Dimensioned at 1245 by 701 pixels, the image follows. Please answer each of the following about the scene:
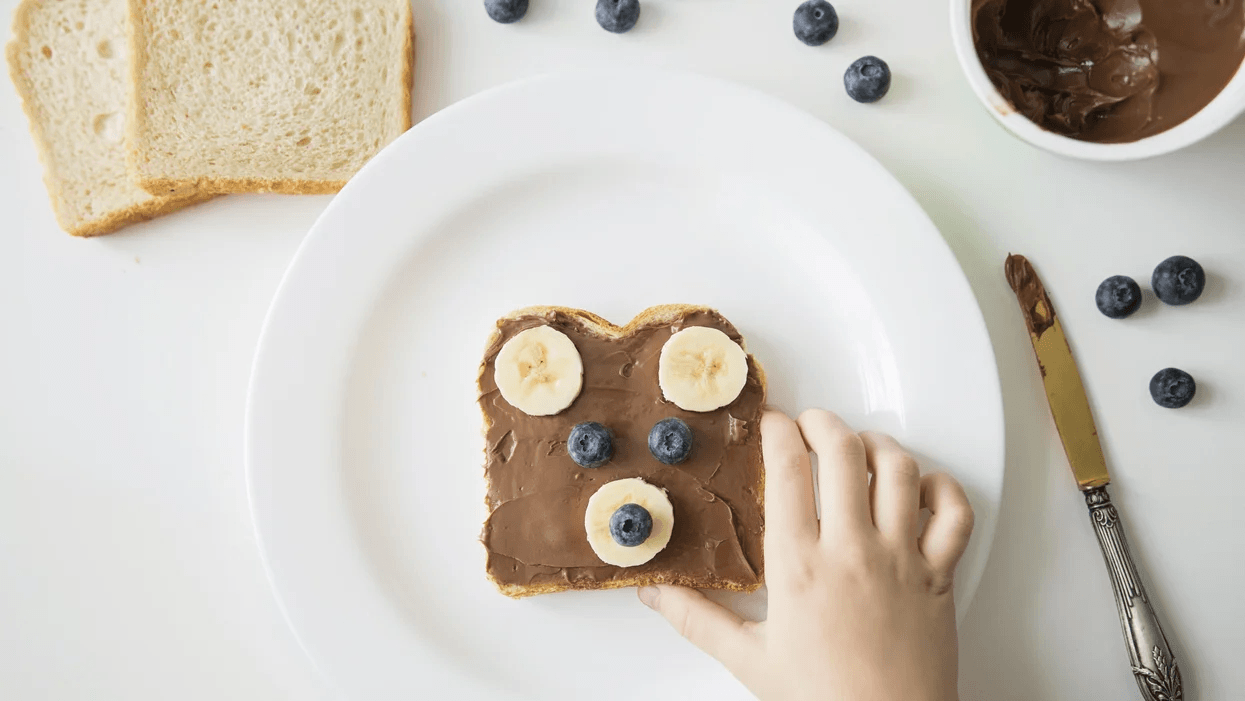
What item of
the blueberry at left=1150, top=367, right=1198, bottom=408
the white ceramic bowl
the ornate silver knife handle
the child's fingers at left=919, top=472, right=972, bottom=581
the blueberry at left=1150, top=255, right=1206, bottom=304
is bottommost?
the ornate silver knife handle

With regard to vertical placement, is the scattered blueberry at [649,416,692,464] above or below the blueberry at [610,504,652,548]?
above

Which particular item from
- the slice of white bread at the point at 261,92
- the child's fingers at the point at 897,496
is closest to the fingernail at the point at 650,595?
the child's fingers at the point at 897,496

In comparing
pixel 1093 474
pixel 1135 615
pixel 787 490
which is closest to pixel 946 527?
pixel 787 490

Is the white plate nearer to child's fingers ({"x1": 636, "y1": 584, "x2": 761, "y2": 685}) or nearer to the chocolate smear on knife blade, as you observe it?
child's fingers ({"x1": 636, "y1": 584, "x2": 761, "y2": 685})

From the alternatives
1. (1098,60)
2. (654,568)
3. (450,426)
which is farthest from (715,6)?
(654,568)

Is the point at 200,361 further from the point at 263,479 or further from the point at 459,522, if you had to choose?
the point at 459,522

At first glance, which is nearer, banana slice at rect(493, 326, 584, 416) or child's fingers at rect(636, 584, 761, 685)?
child's fingers at rect(636, 584, 761, 685)

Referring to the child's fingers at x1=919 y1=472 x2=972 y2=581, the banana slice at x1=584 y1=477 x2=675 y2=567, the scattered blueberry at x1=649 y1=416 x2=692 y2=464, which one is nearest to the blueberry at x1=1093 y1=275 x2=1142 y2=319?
the child's fingers at x1=919 y1=472 x2=972 y2=581
